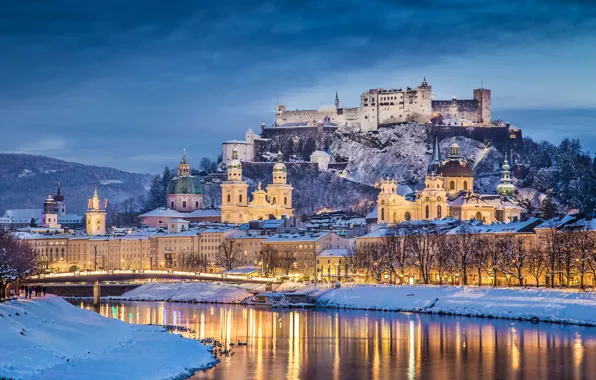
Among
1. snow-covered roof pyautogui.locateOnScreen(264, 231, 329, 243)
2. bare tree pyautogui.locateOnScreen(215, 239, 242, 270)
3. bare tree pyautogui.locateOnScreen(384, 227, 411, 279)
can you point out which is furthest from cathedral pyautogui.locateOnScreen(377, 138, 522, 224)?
bare tree pyautogui.locateOnScreen(384, 227, 411, 279)

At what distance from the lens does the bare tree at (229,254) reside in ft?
428

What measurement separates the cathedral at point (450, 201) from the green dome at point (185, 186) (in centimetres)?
3613

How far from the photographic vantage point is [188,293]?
10212 centimetres

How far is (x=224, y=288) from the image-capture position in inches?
4040

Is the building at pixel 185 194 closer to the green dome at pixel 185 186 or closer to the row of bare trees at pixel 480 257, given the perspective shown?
the green dome at pixel 185 186

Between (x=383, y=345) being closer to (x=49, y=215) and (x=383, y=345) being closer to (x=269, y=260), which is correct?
(x=269, y=260)

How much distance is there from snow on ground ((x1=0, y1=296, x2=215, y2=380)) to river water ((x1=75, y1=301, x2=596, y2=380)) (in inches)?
68.8

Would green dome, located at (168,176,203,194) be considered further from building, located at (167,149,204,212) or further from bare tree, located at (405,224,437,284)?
bare tree, located at (405,224,437,284)

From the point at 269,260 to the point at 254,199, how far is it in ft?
128

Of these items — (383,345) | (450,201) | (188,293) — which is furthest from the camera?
(450,201)

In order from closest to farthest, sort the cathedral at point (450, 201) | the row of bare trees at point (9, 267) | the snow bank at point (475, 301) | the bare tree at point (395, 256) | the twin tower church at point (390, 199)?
the row of bare trees at point (9, 267) < the snow bank at point (475, 301) < the bare tree at point (395, 256) < the cathedral at point (450, 201) < the twin tower church at point (390, 199)

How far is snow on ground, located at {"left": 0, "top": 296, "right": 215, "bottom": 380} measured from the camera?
44344mm

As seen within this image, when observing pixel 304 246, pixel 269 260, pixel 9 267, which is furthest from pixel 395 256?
pixel 9 267

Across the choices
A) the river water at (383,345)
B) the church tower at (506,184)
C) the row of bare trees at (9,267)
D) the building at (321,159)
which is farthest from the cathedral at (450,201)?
the row of bare trees at (9,267)
